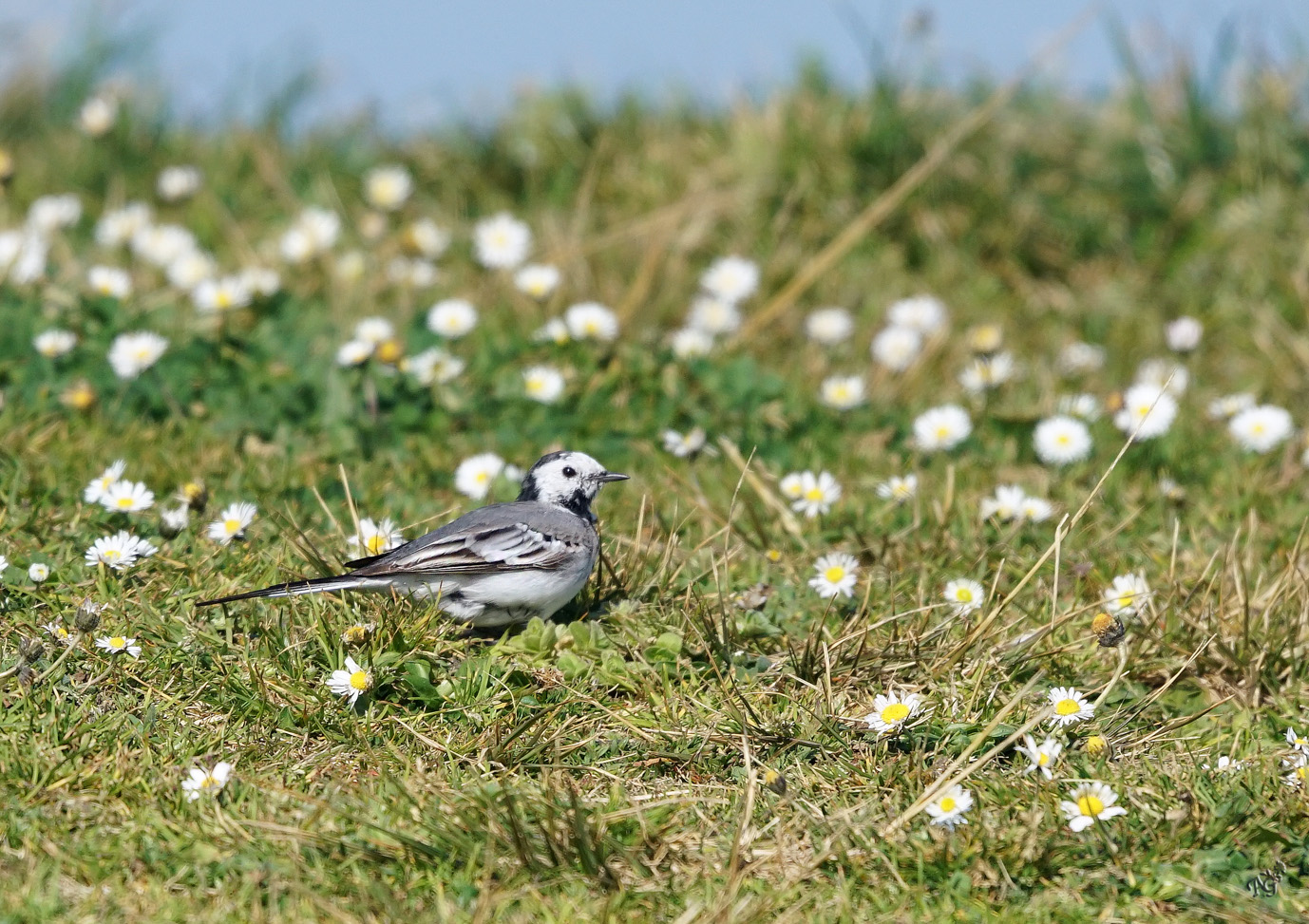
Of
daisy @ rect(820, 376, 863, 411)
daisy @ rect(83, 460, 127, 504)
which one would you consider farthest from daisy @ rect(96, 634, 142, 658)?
daisy @ rect(820, 376, 863, 411)

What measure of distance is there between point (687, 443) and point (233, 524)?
1986 mm

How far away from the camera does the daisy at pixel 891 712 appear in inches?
161

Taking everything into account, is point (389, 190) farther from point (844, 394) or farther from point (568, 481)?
point (568, 481)

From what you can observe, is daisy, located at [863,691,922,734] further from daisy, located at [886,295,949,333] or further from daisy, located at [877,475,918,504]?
daisy, located at [886,295,949,333]

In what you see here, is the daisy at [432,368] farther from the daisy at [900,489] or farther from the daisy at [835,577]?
the daisy at [835,577]

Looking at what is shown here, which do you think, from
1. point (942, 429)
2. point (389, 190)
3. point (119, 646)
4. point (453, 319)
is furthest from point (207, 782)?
point (389, 190)

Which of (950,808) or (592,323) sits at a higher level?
(950,808)

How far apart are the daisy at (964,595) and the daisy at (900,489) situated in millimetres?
666

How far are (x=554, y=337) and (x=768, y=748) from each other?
10.4ft

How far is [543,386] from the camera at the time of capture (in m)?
6.66

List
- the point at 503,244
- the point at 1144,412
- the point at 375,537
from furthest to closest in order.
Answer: the point at 503,244, the point at 1144,412, the point at 375,537

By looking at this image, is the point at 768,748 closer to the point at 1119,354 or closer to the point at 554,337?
the point at 554,337

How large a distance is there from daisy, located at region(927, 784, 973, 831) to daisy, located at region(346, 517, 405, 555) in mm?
1912

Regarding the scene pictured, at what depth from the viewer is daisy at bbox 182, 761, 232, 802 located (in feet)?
12.4
